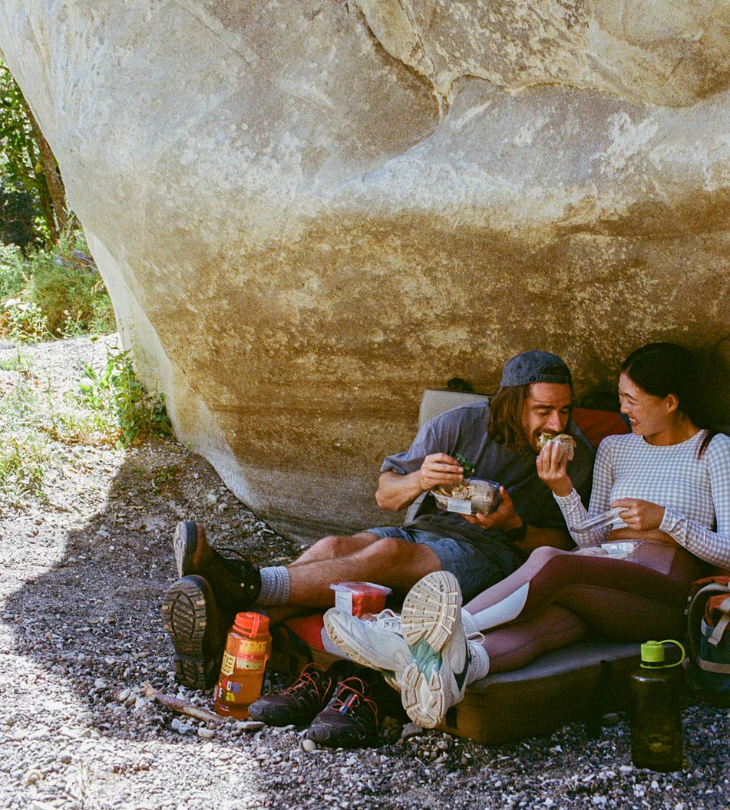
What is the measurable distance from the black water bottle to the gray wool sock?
129 centimetres

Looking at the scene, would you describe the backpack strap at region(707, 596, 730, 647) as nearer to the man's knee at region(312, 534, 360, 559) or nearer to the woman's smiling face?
the woman's smiling face

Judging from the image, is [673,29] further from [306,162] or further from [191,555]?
[191,555]

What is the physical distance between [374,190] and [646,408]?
1390 mm

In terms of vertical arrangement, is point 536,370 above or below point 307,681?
above

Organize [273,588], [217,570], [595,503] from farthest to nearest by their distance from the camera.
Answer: [595,503]
[273,588]
[217,570]

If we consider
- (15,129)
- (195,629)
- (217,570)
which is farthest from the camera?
(15,129)

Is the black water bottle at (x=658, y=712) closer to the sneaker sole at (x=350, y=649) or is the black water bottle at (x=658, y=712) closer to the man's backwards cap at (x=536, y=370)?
the sneaker sole at (x=350, y=649)

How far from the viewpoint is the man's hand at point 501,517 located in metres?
3.27

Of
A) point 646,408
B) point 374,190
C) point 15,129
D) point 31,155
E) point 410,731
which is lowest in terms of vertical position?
point 410,731

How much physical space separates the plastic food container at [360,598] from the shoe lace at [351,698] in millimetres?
213

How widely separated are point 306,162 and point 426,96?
569mm

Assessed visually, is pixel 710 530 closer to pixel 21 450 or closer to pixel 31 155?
pixel 21 450

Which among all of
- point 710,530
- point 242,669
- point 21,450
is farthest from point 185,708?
point 21,450

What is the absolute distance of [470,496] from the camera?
10.5 ft
